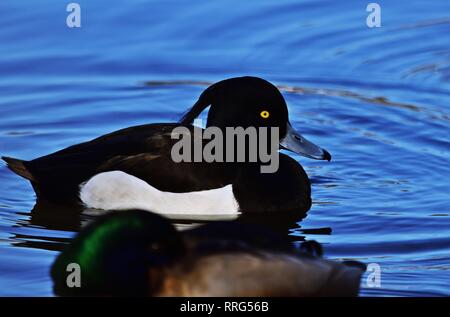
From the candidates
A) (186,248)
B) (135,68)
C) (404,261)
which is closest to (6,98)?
(135,68)

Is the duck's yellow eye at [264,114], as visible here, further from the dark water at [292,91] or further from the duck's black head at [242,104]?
the dark water at [292,91]

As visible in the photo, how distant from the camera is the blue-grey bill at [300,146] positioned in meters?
10.1

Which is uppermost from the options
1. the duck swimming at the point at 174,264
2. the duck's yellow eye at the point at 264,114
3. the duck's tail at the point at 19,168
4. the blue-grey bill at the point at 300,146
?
the duck's yellow eye at the point at 264,114

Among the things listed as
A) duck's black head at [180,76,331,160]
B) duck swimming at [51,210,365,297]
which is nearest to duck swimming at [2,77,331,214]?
duck's black head at [180,76,331,160]

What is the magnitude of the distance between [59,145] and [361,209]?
10.1ft

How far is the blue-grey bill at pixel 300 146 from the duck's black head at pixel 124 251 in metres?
3.70

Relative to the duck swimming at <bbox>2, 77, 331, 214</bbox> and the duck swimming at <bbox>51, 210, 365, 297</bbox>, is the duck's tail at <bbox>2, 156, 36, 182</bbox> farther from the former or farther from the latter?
the duck swimming at <bbox>51, 210, 365, 297</bbox>

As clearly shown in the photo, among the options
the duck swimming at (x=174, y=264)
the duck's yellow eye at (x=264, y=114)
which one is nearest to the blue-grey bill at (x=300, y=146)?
the duck's yellow eye at (x=264, y=114)

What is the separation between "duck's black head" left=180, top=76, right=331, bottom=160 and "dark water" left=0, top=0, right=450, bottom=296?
2.76ft

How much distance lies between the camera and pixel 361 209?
9.64 meters

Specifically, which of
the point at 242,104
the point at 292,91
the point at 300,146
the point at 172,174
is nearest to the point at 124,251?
the point at 172,174

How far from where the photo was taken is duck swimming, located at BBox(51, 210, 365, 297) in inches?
253

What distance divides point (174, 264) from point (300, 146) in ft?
12.5
